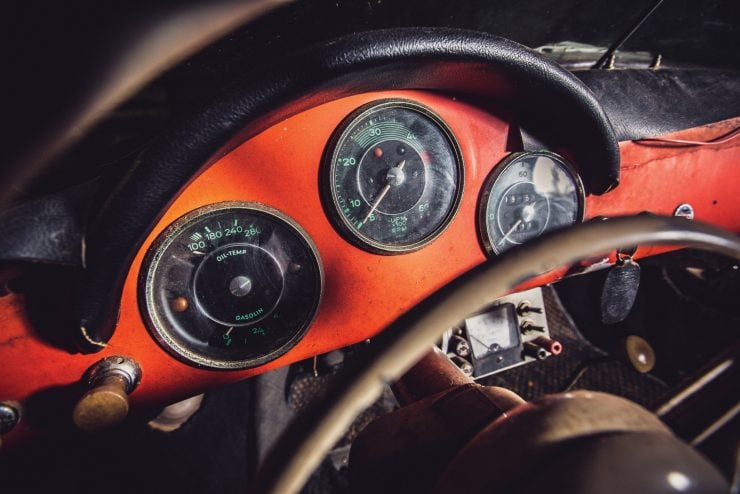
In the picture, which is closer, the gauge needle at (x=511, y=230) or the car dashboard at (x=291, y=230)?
the car dashboard at (x=291, y=230)

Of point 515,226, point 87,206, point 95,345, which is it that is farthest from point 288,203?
point 515,226

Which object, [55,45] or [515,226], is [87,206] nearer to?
[55,45]

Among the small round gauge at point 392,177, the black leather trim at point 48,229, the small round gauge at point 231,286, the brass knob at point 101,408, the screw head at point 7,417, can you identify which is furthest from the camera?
the small round gauge at point 392,177

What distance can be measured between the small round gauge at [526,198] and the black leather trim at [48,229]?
1.33m

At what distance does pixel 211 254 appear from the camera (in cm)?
115

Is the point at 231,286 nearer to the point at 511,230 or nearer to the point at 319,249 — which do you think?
the point at 319,249

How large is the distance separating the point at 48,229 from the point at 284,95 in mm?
636

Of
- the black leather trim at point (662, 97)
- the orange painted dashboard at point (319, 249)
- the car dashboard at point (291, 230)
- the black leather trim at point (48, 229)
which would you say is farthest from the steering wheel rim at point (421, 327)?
the black leather trim at point (662, 97)

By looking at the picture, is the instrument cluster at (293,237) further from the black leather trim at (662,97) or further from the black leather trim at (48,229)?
the black leather trim at (662,97)

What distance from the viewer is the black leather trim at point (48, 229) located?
76 centimetres

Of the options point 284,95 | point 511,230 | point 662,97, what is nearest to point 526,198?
point 511,230

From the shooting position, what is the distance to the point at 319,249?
1259mm

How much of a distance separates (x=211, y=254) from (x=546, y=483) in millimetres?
1077

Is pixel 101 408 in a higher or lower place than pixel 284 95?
lower
